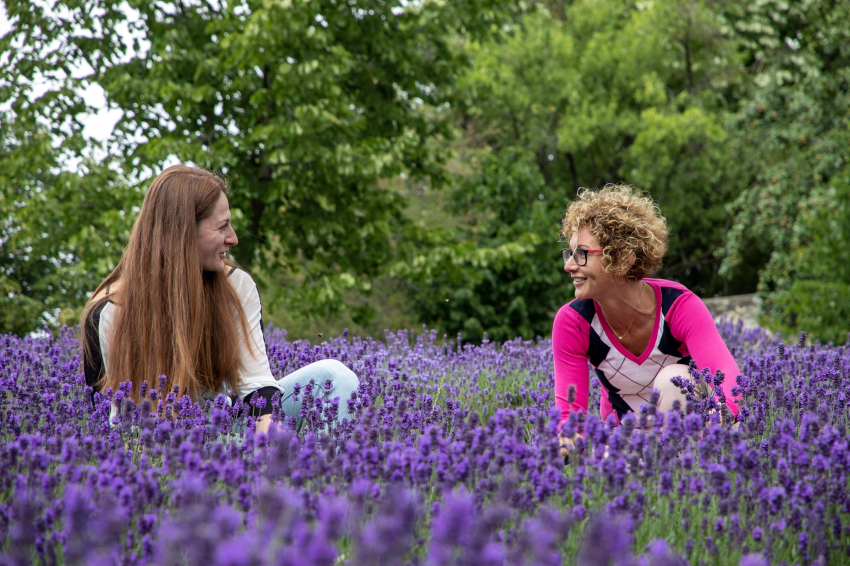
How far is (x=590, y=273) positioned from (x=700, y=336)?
553 mm

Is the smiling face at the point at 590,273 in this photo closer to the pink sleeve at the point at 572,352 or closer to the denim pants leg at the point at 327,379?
→ the pink sleeve at the point at 572,352

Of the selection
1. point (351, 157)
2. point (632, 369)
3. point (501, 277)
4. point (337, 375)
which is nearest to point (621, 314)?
point (632, 369)

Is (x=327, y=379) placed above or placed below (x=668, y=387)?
above

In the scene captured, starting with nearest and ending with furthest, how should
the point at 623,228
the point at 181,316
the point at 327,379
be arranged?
the point at 181,316 < the point at 623,228 < the point at 327,379

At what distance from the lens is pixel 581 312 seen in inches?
145

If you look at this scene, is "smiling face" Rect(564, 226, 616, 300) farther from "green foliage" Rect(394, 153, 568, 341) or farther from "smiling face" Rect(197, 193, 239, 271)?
"green foliage" Rect(394, 153, 568, 341)

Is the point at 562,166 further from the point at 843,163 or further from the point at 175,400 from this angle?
the point at 175,400

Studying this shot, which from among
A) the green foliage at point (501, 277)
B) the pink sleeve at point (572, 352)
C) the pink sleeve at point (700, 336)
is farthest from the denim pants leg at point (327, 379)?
the green foliage at point (501, 277)

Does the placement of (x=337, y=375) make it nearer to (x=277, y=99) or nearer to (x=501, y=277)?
(x=277, y=99)

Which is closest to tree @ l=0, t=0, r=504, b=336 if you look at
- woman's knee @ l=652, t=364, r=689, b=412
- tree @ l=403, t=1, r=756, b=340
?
tree @ l=403, t=1, r=756, b=340

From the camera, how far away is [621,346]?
3650 mm

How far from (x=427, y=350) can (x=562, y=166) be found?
61.0 feet

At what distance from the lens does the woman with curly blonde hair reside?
349 cm

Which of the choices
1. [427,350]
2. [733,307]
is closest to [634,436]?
[427,350]
